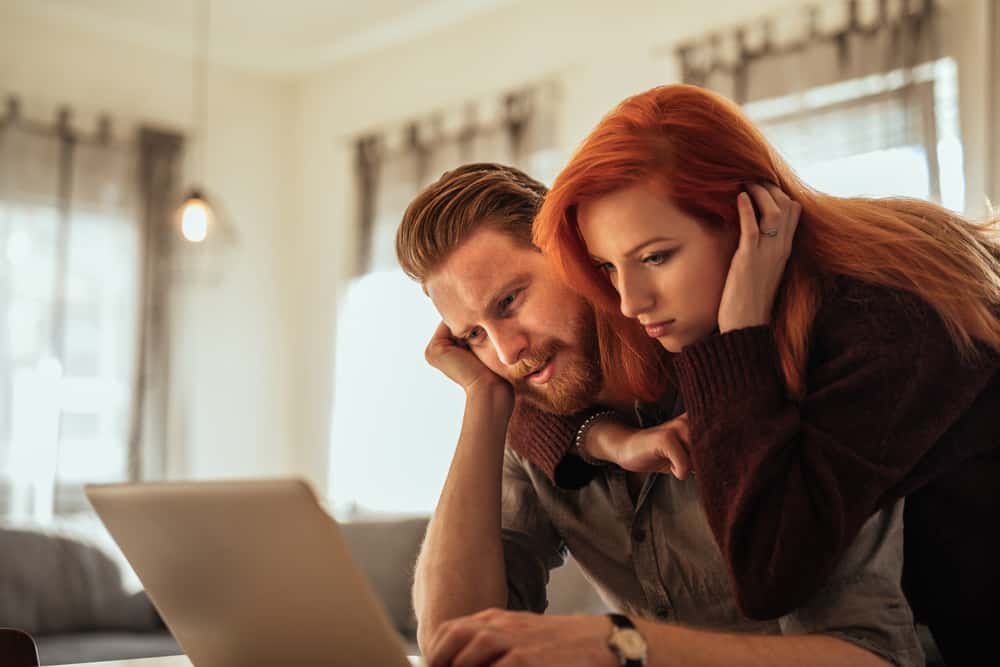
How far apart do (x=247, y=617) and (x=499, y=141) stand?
4244 millimetres

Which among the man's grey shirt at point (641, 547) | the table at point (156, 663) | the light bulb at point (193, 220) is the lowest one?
the table at point (156, 663)

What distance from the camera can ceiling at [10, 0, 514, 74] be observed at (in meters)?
5.32

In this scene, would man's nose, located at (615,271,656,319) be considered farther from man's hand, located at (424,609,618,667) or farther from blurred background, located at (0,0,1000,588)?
blurred background, located at (0,0,1000,588)

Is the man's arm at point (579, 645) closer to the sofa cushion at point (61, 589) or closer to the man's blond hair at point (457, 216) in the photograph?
the man's blond hair at point (457, 216)

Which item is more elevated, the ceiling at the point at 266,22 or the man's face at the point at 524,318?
the ceiling at the point at 266,22

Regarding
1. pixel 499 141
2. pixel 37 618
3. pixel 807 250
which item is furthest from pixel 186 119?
pixel 807 250

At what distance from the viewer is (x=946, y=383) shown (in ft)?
3.81

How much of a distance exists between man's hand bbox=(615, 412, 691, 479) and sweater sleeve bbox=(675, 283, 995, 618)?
0.12 m

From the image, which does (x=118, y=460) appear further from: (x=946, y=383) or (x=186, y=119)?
(x=946, y=383)

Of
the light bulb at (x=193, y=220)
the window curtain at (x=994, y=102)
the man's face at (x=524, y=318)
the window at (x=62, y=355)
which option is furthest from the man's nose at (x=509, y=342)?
the window at (x=62, y=355)

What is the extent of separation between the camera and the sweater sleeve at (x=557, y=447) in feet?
5.11

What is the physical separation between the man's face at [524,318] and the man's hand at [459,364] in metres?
0.02

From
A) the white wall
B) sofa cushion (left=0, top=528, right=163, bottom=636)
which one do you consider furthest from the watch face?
the white wall

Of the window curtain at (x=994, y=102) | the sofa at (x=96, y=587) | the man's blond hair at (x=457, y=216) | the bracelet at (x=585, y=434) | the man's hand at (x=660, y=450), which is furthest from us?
the sofa at (x=96, y=587)
